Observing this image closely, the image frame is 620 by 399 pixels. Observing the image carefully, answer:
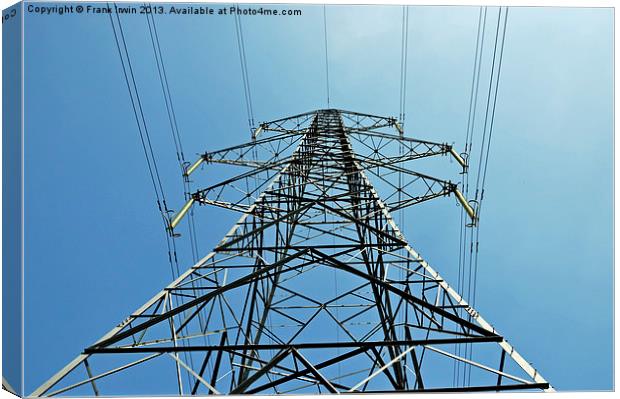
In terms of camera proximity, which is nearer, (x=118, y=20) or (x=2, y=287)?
(x=2, y=287)

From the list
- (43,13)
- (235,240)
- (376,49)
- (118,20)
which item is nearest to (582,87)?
(376,49)

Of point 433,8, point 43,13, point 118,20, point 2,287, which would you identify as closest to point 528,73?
point 433,8

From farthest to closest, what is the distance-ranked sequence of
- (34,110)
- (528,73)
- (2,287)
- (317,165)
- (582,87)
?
1. (317,165)
2. (528,73)
3. (582,87)
4. (34,110)
5. (2,287)

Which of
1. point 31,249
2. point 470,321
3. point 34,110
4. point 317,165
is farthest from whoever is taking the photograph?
point 317,165

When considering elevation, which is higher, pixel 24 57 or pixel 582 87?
pixel 24 57

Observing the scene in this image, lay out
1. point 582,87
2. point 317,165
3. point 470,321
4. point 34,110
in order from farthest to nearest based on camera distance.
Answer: point 317,165 < point 582,87 < point 34,110 < point 470,321

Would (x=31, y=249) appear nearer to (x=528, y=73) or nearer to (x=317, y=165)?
(x=317, y=165)

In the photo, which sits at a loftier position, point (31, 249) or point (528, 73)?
point (528, 73)

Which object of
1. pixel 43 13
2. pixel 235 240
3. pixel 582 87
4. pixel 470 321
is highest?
pixel 43 13

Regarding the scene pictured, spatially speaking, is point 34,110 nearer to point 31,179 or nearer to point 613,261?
point 31,179
